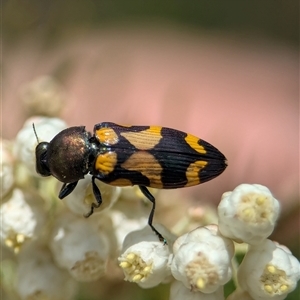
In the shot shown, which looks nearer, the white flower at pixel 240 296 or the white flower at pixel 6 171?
the white flower at pixel 240 296

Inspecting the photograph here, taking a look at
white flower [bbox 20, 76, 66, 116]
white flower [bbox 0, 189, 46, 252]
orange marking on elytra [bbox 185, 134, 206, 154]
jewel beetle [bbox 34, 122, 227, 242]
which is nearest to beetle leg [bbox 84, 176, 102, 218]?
jewel beetle [bbox 34, 122, 227, 242]

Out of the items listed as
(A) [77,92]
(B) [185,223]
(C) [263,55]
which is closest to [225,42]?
(C) [263,55]

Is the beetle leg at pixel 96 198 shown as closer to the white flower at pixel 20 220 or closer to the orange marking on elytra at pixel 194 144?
the white flower at pixel 20 220

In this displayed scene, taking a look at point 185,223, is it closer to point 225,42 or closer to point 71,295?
point 71,295

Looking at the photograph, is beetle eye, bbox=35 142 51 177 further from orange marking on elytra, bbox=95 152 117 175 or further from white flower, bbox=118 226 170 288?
white flower, bbox=118 226 170 288

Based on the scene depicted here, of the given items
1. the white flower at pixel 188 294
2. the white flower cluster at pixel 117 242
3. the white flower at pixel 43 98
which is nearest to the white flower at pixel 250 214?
the white flower cluster at pixel 117 242
